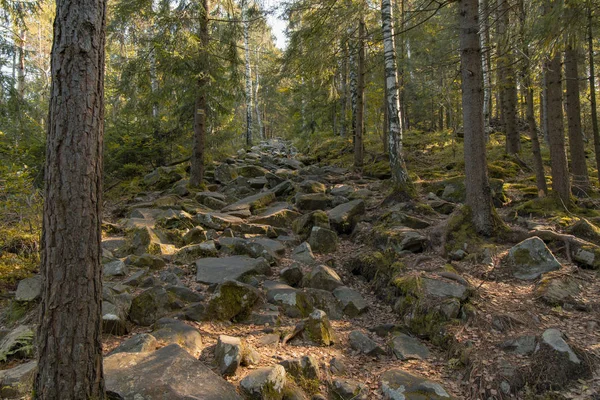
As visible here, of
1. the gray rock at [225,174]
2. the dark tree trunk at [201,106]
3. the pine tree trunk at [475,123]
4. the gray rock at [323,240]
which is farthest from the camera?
the gray rock at [225,174]

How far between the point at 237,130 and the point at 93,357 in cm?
1473

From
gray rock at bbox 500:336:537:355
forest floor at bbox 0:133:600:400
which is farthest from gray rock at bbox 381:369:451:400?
gray rock at bbox 500:336:537:355

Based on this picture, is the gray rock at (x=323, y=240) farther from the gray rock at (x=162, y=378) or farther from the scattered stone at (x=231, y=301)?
the gray rock at (x=162, y=378)

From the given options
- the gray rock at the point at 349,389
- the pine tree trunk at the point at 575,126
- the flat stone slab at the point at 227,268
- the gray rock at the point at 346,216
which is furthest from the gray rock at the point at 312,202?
the gray rock at the point at 349,389

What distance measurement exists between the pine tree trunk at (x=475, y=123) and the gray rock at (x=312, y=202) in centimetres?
417

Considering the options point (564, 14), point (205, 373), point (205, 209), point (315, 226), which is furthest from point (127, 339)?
point (564, 14)

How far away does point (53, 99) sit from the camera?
2.53 metres

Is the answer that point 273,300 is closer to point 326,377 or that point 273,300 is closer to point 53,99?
point 326,377

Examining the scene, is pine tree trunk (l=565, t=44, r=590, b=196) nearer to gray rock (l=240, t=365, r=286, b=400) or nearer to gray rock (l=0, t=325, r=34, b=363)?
gray rock (l=240, t=365, r=286, b=400)

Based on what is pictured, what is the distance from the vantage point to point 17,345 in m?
3.72

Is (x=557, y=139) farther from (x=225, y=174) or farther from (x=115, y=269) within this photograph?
(x=225, y=174)

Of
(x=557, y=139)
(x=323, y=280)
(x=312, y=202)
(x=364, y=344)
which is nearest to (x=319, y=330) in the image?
(x=364, y=344)

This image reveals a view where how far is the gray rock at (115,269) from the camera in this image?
18.7ft

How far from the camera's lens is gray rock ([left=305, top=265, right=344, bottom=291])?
5883mm
